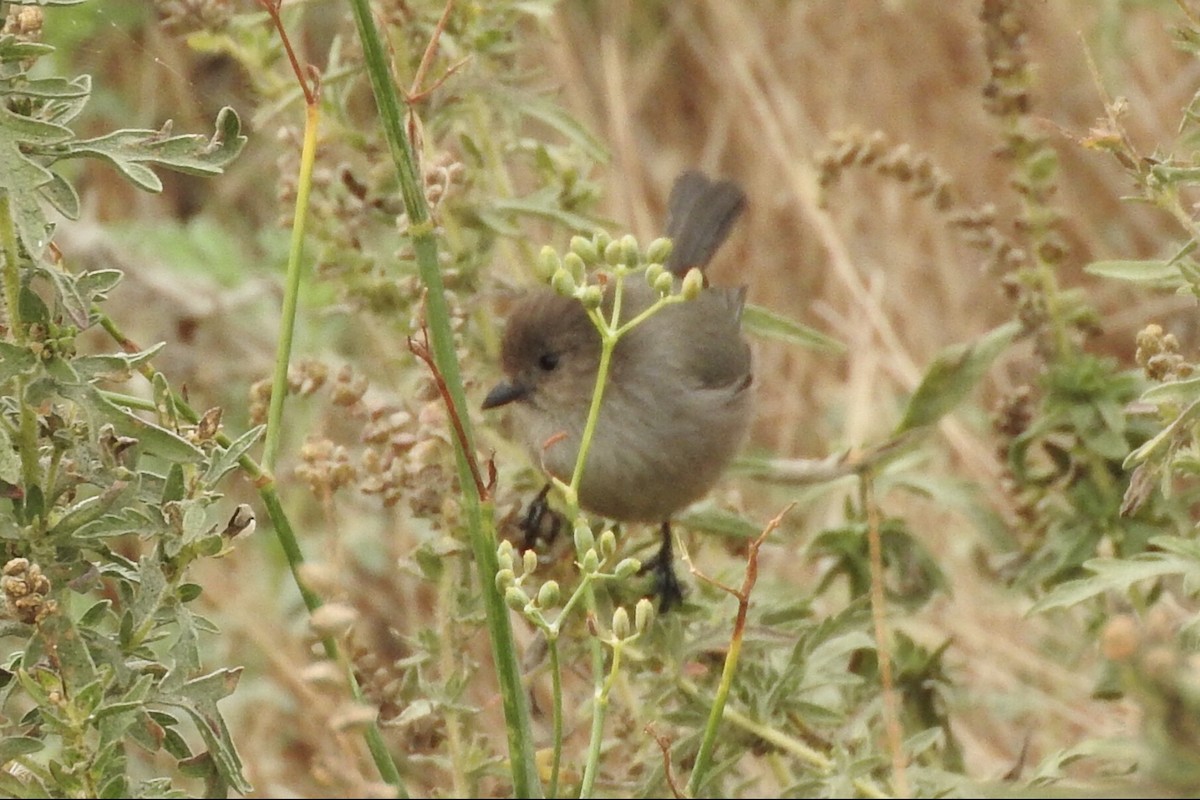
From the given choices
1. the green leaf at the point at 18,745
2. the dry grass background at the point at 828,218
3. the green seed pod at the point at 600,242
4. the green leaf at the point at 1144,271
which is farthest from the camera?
the dry grass background at the point at 828,218

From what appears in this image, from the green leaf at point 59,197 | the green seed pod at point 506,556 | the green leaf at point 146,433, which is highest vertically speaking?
the green leaf at point 59,197

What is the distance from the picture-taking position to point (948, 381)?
281cm

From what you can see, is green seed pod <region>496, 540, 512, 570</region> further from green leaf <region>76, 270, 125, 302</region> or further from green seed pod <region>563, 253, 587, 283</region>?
green leaf <region>76, 270, 125, 302</region>

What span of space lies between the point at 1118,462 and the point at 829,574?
56 centimetres

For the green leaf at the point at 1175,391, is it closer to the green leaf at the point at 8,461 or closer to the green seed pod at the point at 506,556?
the green seed pod at the point at 506,556

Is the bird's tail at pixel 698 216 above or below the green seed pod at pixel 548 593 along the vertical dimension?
below

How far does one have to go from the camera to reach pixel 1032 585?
2908 mm

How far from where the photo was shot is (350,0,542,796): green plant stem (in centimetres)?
165

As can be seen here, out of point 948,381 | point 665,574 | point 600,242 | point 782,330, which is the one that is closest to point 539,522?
point 665,574

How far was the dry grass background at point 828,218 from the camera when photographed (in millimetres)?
4121

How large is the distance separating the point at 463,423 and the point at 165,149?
43 cm

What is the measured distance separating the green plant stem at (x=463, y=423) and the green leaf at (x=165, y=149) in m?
0.16

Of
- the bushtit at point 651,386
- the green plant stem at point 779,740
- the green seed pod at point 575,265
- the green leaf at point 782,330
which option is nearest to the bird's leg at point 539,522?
the bushtit at point 651,386

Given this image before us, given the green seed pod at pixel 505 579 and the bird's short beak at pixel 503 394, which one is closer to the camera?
the green seed pod at pixel 505 579
